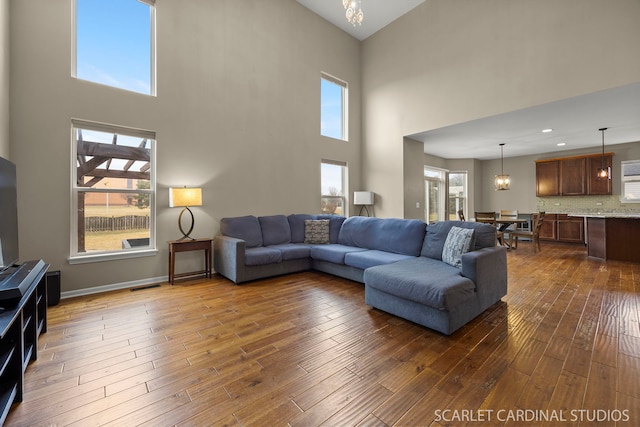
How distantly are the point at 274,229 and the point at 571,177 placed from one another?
8.12 metres

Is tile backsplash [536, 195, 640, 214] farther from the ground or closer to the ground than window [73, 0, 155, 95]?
closer to the ground

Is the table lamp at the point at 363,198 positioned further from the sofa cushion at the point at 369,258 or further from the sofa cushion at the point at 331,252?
the sofa cushion at the point at 369,258

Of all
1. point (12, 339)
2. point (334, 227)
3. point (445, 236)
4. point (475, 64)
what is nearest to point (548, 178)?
point (475, 64)

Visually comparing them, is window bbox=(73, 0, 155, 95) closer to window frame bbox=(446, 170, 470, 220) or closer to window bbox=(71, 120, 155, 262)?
window bbox=(71, 120, 155, 262)

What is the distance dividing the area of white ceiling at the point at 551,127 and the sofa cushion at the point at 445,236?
250cm

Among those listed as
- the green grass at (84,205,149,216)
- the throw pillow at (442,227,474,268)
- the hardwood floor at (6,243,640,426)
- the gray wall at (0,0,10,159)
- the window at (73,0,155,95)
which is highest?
the window at (73,0,155,95)

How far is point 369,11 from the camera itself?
18.2 ft

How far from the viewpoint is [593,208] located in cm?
716

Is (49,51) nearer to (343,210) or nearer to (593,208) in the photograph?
(343,210)

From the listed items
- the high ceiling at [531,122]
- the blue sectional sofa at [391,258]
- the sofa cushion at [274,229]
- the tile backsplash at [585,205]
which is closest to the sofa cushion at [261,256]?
the blue sectional sofa at [391,258]

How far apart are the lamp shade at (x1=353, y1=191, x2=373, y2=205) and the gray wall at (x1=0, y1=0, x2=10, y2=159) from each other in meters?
5.26

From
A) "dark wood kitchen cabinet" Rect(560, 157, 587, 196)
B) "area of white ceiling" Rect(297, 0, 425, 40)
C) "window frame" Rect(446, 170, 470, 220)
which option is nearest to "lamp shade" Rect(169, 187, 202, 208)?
"area of white ceiling" Rect(297, 0, 425, 40)

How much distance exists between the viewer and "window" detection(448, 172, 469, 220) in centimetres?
871

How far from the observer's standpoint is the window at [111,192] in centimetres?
333
